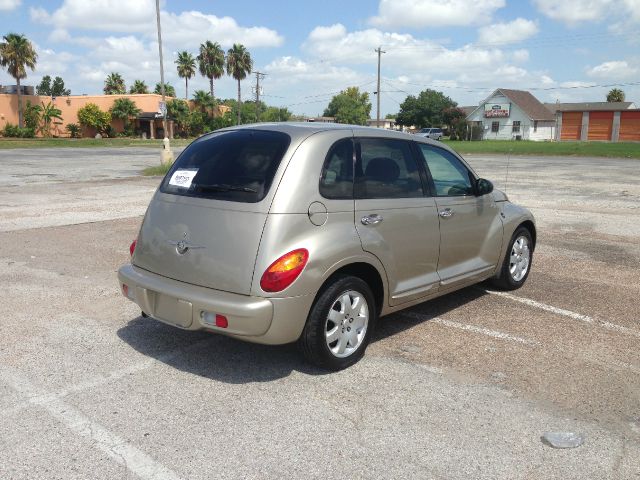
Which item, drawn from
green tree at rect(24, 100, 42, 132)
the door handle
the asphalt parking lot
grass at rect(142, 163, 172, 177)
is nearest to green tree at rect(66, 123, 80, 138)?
green tree at rect(24, 100, 42, 132)

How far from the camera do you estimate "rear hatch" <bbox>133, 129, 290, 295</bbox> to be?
381 cm

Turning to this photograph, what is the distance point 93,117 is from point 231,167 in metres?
65.2

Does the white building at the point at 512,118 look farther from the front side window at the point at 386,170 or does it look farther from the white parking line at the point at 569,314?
the front side window at the point at 386,170

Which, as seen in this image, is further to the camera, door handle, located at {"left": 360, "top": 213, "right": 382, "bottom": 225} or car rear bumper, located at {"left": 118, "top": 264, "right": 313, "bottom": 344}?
door handle, located at {"left": 360, "top": 213, "right": 382, "bottom": 225}

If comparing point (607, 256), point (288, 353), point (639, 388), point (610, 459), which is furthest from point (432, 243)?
point (607, 256)

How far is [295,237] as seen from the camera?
12.5 ft

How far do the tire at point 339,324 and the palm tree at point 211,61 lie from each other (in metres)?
77.3

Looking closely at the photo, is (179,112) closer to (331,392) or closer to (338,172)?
(338,172)

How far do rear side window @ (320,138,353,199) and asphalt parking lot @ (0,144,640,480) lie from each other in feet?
4.17

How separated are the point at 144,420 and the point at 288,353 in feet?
4.34

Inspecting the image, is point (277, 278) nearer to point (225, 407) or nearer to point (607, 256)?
point (225, 407)

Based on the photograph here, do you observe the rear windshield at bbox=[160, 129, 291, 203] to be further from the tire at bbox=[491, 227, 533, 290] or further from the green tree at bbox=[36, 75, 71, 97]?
the green tree at bbox=[36, 75, 71, 97]

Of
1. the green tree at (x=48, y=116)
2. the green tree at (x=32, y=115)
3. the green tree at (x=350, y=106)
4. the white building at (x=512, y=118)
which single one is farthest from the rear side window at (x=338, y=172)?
the green tree at (x=350, y=106)

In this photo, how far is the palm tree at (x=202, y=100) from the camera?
71125 millimetres
